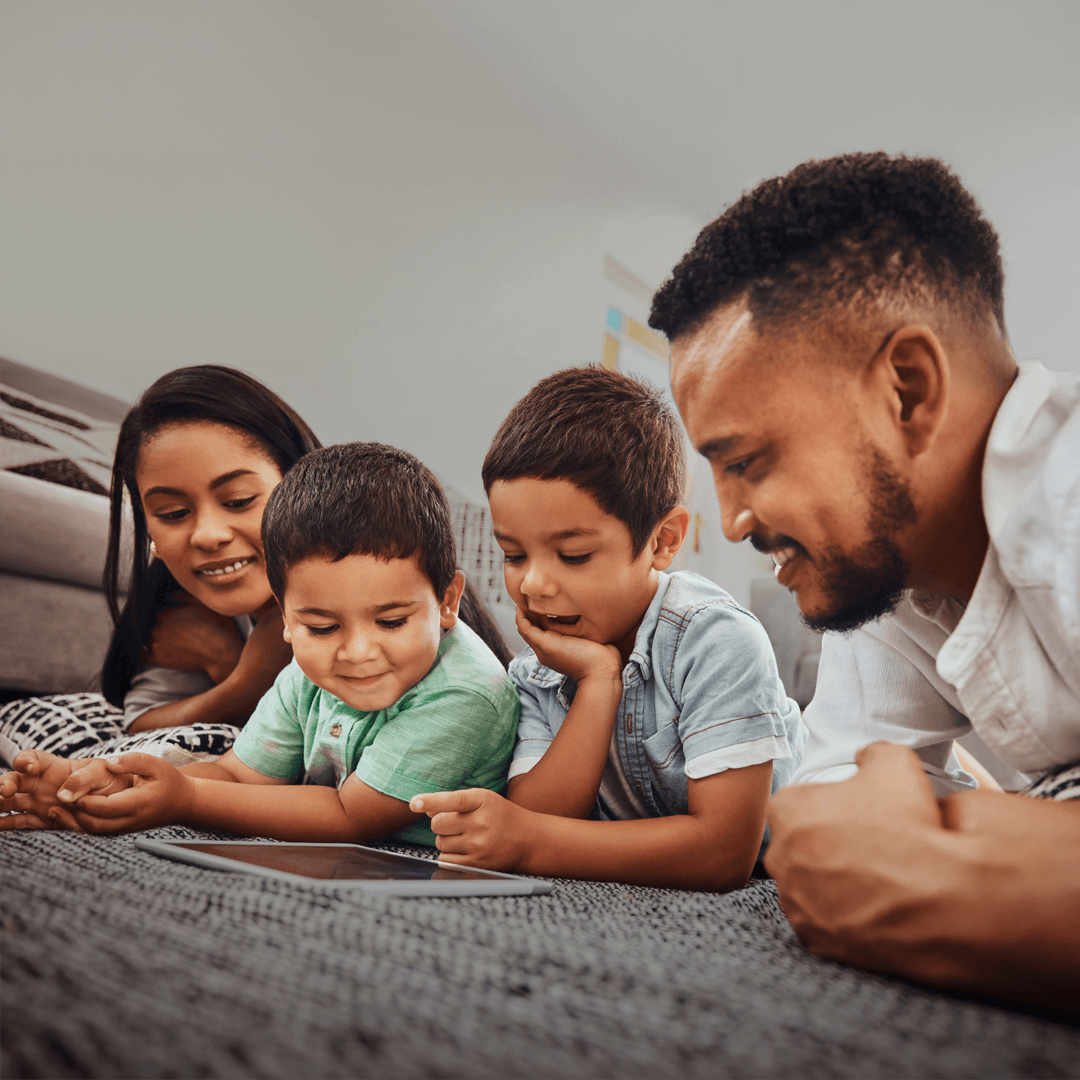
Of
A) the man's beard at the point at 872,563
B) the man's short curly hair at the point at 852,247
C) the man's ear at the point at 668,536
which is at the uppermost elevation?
the man's short curly hair at the point at 852,247

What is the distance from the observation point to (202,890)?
0.50m

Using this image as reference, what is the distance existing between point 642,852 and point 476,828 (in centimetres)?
17

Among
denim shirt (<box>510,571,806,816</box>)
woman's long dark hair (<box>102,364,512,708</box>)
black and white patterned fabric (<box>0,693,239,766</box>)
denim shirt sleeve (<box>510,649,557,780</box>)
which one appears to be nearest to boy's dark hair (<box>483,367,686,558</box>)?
denim shirt (<box>510,571,806,816</box>)

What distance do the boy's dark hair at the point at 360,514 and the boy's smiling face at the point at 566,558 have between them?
0.08 metres

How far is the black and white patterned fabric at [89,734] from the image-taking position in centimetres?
107

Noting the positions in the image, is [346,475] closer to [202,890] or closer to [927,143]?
[202,890]

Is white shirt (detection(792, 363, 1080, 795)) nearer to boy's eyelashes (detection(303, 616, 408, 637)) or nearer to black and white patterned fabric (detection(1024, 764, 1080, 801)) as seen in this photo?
black and white patterned fabric (detection(1024, 764, 1080, 801))

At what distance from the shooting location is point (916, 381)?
2.03ft

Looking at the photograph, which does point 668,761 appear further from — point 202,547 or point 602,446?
point 202,547

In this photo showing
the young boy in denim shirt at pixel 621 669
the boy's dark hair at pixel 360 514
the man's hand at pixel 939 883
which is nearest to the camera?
the man's hand at pixel 939 883

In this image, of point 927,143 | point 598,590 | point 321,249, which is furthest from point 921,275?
point 927,143

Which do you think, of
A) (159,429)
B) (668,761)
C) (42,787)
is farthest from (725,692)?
(159,429)

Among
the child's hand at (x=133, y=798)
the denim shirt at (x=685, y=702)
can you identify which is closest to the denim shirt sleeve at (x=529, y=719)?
the denim shirt at (x=685, y=702)

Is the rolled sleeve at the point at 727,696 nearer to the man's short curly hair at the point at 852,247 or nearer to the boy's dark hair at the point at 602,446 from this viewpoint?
the boy's dark hair at the point at 602,446
